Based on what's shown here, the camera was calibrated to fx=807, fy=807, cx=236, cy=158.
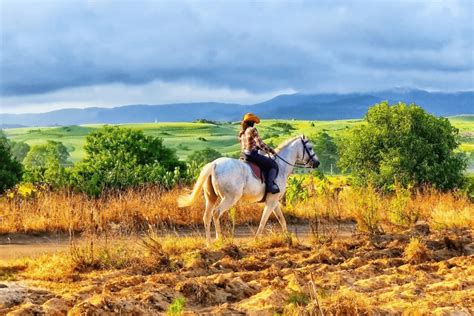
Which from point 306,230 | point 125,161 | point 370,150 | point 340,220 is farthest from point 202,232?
point 370,150

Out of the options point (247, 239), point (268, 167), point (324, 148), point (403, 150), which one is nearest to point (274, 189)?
point (268, 167)

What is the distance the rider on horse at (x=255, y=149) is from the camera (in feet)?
52.4

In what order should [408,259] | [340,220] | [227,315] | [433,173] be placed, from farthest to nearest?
1. [433,173]
2. [340,220]
3. [408,259]
4. [227,315]

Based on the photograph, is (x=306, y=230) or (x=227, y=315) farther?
(x=306, y=230)

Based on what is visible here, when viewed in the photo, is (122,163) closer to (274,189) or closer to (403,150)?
(403,150)

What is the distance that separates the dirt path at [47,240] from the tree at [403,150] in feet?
21.2

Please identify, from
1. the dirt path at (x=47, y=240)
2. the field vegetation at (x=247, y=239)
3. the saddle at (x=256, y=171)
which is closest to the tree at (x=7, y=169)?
the field vegetation at (x=247, y=239)

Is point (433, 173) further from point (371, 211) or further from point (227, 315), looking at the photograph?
point (227, 315)

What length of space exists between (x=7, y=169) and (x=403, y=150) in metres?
12.3

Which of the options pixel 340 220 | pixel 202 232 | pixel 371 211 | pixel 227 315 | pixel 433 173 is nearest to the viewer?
pixel 227 315

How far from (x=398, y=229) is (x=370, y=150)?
385 inches

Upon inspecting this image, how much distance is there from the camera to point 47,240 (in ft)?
56.4

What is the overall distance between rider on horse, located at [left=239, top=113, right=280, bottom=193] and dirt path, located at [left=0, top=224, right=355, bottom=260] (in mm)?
1144

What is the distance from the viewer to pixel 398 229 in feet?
56.9
